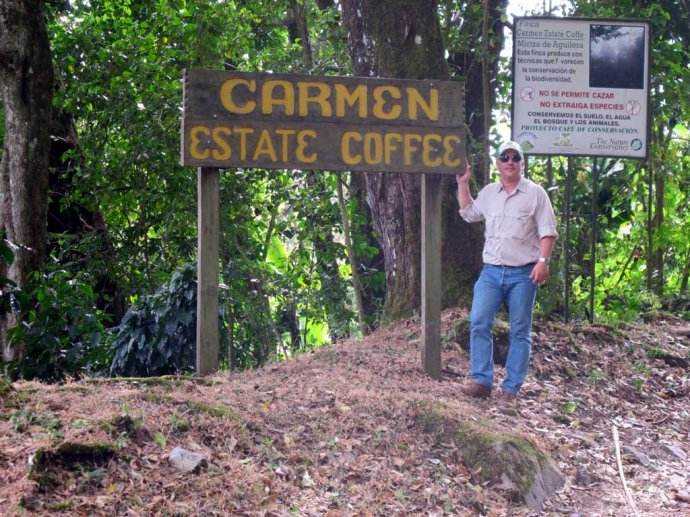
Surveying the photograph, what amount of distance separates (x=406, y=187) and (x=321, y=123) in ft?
7.65

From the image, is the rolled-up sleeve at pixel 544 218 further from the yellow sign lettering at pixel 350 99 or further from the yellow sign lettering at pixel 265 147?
the yellow sign lettering at pixel 265 147

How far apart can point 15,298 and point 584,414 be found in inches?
172

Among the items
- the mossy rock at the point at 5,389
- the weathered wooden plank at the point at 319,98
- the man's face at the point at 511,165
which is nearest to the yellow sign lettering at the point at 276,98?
the weathered wooden plank at the point at 319,98

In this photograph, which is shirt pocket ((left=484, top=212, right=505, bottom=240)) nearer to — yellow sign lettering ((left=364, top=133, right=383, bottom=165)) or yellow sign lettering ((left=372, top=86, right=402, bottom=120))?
yellow sign lettering ((left=364, top=133, right=383, bottom=165))

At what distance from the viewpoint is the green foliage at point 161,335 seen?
930 centimetres

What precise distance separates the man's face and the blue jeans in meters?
0.65

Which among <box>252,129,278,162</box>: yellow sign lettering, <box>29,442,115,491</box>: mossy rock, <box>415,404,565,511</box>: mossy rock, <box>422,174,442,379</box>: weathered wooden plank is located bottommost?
<box>415,404,565,511</box>: mossy rock

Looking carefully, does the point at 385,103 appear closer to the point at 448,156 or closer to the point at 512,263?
the point at 448,156

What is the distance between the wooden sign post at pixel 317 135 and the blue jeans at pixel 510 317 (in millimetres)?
472

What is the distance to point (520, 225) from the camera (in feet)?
24.1

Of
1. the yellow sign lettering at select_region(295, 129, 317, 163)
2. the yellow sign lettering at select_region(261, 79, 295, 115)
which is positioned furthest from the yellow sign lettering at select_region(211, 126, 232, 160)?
the yellow sign lettering at select_region(295, 129, 317, 163)

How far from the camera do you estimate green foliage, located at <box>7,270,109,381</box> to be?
25.7 feet

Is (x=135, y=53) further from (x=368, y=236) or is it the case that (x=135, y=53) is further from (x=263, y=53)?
(x=368, y=236)

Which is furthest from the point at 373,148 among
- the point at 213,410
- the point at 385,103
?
the point at 213,410
